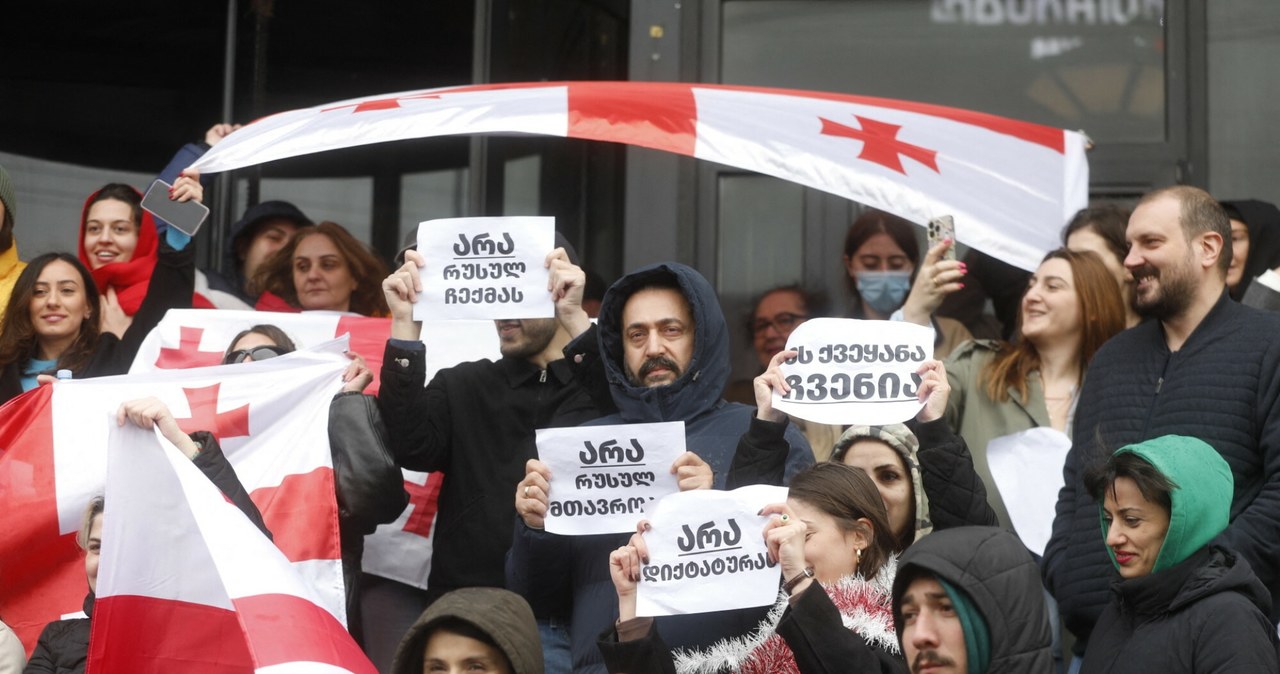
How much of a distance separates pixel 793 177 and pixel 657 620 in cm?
206

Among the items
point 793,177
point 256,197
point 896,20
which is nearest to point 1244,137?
point 896,20

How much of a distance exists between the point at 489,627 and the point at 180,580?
0.91 meters

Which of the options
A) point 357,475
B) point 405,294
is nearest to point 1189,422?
point 405,294

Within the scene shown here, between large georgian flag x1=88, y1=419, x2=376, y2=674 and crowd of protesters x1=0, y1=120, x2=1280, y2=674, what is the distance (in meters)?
0.26

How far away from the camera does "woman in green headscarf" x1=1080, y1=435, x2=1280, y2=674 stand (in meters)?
4.66

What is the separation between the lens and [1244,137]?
8758 millimetres

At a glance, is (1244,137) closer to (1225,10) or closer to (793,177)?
(1225,10)

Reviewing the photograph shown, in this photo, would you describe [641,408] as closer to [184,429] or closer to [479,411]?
[479,411]

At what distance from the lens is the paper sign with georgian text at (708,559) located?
4727 mm

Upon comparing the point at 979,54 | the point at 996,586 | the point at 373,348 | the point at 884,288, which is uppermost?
the point at 979,54

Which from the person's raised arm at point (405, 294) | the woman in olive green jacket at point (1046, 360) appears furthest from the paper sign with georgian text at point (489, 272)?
the woman in olive green jacket at point (1046, 360)

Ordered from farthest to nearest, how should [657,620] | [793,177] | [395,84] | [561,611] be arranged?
[395,84], [793,177], [561,611], [657,620]

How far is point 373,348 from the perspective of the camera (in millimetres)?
7172

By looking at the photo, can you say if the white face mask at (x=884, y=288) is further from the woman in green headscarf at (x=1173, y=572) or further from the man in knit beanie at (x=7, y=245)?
the man in knit beanie at (x=7, y=245)
